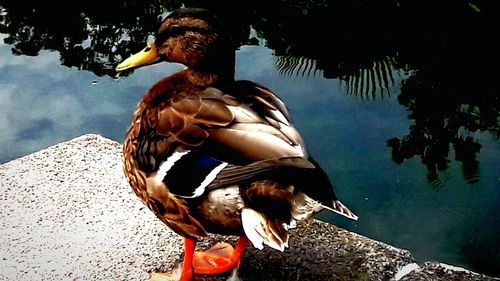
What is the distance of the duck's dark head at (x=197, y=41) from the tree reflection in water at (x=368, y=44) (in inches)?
79.2

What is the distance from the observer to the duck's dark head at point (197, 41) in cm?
212

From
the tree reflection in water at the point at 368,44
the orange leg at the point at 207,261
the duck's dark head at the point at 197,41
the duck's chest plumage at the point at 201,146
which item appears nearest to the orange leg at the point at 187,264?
the orange leg at the point at 207,261

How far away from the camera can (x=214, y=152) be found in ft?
6.32

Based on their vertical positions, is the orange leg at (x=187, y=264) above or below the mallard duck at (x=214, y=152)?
below

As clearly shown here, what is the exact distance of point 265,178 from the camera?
6.21 ft

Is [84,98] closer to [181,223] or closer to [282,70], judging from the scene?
[282,70]

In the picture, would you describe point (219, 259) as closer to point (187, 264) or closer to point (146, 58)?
point (187, 264)

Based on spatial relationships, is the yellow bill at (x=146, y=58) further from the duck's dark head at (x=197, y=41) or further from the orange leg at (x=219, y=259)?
the orange leg at (x=219, y=259)

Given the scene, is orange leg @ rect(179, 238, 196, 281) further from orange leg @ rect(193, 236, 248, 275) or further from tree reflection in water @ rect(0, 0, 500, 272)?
tree reflection in water @ rect(0, 0, 500, 272)

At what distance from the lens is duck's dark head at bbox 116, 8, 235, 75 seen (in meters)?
2.12

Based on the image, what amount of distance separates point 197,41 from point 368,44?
9.57 ft

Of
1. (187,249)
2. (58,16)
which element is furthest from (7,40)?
(187,249)

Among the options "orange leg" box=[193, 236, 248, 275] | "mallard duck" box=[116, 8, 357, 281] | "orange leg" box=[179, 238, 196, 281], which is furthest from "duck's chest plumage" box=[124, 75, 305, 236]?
"orange leg" box=[193, 236, 248, 275]

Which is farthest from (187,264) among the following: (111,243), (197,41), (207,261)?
(197,41)
